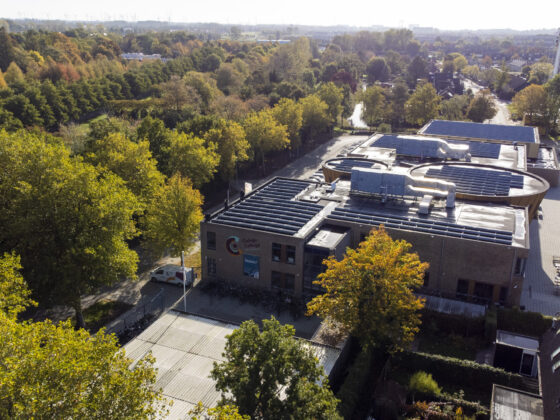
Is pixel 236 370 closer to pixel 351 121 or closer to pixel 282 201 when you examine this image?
pixel 282 201

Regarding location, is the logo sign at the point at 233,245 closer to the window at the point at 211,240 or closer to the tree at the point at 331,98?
the window at the point at 211,240

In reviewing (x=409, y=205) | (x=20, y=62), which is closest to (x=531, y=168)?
(x=409, y=205)

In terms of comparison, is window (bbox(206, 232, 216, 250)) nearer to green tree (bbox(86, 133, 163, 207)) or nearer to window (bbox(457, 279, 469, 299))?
green tree (bbox(86, 133, 163, 207))

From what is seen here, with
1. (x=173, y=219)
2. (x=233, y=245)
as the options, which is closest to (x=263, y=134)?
(x=173, y=219)

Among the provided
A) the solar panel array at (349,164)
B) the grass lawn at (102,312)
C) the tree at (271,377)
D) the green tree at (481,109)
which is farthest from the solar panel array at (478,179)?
the green tree at (481,109)

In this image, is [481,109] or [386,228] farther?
[481,109]

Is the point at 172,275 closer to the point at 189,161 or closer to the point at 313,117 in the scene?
the point at 189,161
